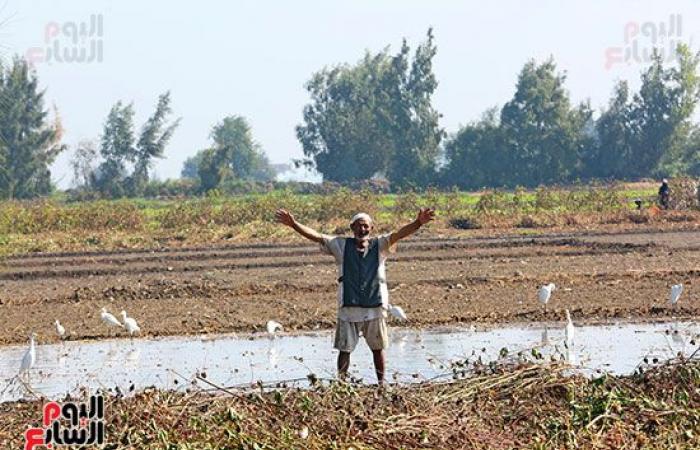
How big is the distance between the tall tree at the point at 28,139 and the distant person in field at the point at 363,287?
64.7m

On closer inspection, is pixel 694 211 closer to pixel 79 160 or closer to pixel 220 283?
pixel 220 283

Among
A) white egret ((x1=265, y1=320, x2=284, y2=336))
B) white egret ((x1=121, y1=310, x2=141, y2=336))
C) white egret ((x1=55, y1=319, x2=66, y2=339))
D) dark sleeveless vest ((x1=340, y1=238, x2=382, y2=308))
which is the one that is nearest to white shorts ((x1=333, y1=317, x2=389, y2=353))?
dark sleeveless vest ((x1=340, y1=238, x2=382, y2=308))

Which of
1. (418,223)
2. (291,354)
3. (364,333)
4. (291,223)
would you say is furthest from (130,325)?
(418,223)

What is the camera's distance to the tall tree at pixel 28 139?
7550cm

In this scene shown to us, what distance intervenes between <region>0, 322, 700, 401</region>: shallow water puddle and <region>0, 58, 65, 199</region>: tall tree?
5996 cm

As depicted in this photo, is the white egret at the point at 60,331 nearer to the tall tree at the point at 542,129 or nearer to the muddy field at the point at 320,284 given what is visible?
the muddy field at the point at 320,284

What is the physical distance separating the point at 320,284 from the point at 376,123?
197 ft

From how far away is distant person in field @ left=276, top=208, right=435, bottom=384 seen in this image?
11719mm

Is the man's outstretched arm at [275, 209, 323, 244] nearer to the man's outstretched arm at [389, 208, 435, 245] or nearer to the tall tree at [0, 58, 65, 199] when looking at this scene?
the man's outstretched arm at [389, 208, 435, 245]

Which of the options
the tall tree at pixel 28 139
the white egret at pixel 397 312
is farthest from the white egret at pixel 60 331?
the tall tree at pixel 28 139

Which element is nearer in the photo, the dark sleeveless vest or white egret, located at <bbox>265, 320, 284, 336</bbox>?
the dark sleeveless vest

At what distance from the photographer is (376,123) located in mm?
82312

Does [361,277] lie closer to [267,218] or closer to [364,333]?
[364,333]

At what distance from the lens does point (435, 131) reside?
80.3 meters
